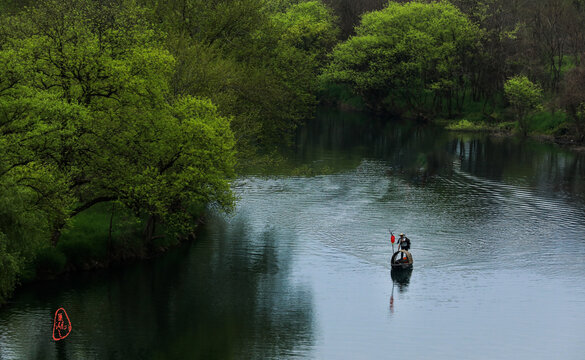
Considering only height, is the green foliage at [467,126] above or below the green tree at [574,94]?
below

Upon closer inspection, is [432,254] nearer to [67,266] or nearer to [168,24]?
[67,266]

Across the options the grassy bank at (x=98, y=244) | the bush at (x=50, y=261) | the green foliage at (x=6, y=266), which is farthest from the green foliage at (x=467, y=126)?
the green foliage at (x=6, y=266)

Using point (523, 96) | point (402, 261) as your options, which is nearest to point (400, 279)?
point (402, 261)

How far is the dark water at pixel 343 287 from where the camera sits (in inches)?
1558

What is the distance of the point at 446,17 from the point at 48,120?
106246mm

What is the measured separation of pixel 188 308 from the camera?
44781 millimetres

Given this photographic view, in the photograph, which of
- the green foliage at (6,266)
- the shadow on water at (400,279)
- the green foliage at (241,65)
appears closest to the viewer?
the green foliage at (6,266)

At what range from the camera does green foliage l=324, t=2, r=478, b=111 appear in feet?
445

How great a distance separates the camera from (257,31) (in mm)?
80312

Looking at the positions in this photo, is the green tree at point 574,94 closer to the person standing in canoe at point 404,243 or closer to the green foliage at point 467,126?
the green foliage at point 467,126

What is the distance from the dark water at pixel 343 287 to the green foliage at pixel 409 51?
59.5m

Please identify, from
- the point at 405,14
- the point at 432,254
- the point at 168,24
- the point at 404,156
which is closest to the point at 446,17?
the point at 405,14

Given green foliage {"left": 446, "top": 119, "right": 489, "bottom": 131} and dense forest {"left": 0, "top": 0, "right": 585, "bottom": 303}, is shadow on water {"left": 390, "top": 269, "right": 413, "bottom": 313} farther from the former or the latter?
green foliage {"left": 446, "top": 119, "right": 489, "bottom": 131}

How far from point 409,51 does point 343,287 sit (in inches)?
3819
